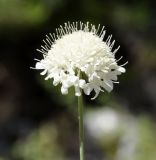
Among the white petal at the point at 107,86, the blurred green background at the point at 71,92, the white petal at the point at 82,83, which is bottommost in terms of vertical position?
the white petal at the point at 82,83

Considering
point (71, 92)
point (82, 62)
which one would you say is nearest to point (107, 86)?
point (82, 62)

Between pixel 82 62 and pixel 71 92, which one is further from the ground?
pixel 71 92

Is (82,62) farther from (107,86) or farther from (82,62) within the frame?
(107,86)

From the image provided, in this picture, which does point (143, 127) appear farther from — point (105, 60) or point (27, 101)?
point (105, 60)

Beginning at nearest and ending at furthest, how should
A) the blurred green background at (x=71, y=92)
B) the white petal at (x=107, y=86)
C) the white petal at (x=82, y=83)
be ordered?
the white petal at (x=82, y=83)
the white petal at (x=107, y=86)
the blurred green background at (x=71, y=92)

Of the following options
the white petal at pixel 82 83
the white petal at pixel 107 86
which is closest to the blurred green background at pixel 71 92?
the white petal at pixel 107 86

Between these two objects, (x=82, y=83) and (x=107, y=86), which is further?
(x=107, y=86)

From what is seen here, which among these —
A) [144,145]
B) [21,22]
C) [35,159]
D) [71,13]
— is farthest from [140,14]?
[35,159]

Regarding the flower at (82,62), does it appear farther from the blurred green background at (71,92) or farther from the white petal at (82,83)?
the blurred green background at (71,92)

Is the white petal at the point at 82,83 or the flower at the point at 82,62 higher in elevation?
the flower at the point at 82,62
